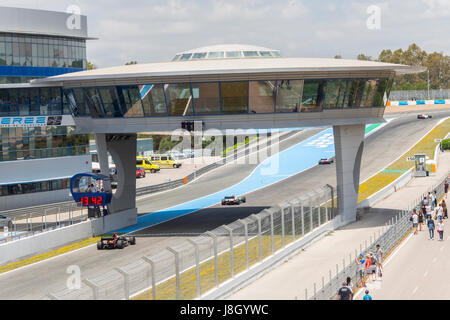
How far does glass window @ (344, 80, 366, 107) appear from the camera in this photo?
144ft

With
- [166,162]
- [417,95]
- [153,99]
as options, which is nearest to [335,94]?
[153,99]

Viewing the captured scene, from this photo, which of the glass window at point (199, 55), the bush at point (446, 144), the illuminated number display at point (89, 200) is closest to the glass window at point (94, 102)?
the illuminated number display at point (89, 200)

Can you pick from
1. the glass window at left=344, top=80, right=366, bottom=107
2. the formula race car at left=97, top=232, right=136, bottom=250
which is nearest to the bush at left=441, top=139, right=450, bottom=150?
the glass window at left=344, top=80, right=366, bottom=107

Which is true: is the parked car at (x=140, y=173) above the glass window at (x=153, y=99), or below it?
below

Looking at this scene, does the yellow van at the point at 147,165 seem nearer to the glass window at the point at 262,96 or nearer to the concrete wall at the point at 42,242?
the concrete wall at the point at 42,242

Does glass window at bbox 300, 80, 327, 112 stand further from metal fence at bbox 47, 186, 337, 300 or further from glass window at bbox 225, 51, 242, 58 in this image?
metal fence at bbox 47, 186, 337, 300

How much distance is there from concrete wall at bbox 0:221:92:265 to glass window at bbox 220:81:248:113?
11391 millimetres

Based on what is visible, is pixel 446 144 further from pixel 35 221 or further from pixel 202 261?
pixel 202 261

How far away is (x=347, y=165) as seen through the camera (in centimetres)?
4619

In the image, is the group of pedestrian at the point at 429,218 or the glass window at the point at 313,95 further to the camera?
the glass window at the point at 313,95

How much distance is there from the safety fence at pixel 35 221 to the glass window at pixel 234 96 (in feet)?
39.4

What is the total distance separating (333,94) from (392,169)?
3520cm

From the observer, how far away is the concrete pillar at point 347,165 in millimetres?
45844
